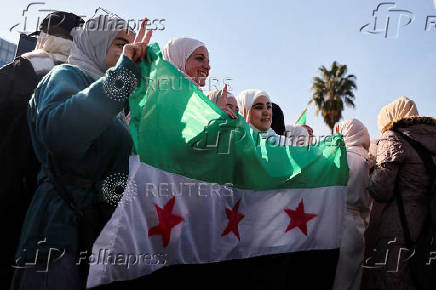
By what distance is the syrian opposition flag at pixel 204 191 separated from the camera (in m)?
2.04

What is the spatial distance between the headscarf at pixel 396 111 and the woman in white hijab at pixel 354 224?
1.27ft

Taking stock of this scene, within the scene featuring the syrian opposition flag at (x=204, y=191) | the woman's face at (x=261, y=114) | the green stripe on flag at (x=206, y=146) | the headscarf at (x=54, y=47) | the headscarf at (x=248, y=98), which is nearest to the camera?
the syrian opposition flag at (x=204, y=191)

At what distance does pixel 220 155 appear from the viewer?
262 cm

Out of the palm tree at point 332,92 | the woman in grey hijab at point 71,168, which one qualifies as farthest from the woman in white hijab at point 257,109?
the palm tree at point 332,92

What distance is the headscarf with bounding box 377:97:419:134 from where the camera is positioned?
3641 mm

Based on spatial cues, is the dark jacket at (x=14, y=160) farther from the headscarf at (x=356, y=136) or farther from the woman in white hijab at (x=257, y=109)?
the headscarf at (x=356, y=136)

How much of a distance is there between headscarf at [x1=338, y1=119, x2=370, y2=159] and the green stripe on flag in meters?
0.66

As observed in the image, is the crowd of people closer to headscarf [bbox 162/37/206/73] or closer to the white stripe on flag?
the white stripe on flag

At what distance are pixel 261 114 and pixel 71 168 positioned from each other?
8.87ft

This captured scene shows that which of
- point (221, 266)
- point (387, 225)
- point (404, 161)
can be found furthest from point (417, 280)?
point (221, 266)

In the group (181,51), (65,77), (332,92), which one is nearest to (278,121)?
(181,51)

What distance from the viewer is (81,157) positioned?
67.9 inches

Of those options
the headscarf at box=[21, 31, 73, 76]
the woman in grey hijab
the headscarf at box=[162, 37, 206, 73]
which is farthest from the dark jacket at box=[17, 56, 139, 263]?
the headscarf at box=[162, 37, 206, 73]

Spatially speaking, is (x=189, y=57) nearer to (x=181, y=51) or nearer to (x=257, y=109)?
(x=181, y=51)
